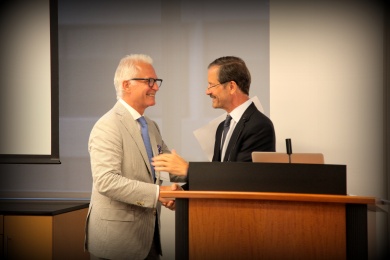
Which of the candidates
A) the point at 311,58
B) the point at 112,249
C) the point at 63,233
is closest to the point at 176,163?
the point at 112,249

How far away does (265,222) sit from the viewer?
1.67 m

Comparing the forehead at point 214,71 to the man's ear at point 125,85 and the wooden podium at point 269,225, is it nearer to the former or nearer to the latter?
the man's ear at point 125,85

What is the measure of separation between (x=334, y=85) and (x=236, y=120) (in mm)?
1228

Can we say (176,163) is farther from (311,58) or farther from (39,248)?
(311,58)

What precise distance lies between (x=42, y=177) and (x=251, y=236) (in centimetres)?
271

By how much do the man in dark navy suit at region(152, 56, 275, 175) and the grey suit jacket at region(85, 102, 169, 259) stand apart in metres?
0.41

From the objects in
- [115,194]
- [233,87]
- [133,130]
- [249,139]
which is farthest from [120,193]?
[233,87]

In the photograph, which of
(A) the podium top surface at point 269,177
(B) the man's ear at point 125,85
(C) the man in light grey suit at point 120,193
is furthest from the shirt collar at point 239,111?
(A) the podium top surface at point 269,177

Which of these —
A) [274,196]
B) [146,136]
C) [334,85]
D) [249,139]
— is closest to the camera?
[274,196]

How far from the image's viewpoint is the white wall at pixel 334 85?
11.8 feet

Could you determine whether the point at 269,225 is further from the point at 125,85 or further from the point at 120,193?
the point at 125,85

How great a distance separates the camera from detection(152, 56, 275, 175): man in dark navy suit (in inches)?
95.1

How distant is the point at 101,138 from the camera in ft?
7.83

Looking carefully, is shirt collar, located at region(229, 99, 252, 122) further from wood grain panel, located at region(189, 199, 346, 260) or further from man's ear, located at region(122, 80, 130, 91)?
wood grain panel, located at region(189, 199, 346, 260)
